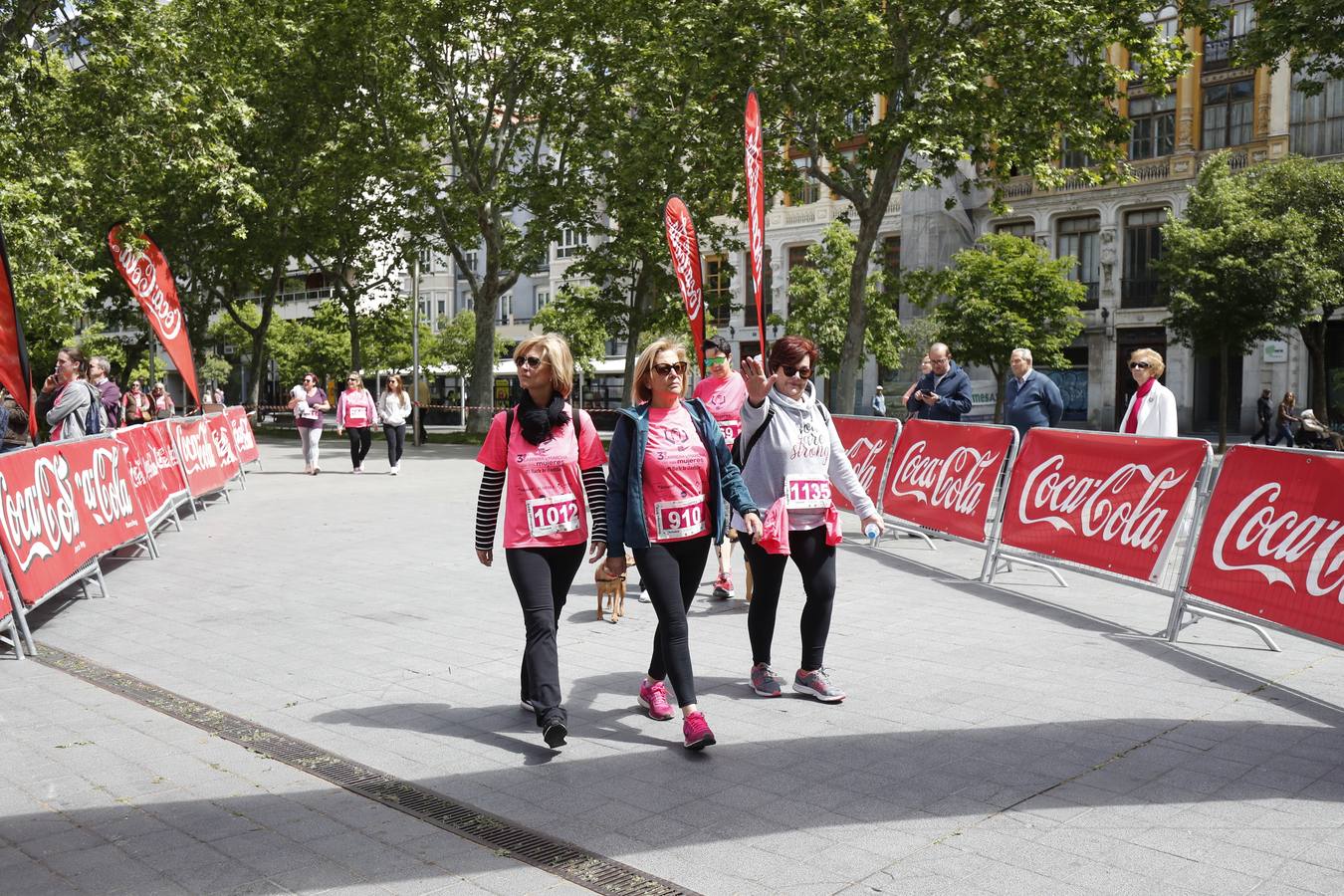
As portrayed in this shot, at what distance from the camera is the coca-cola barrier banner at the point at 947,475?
10.3 m

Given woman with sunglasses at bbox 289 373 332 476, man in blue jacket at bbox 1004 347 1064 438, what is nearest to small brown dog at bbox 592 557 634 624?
man in blue jacket at bbox 1004 347 1064 438

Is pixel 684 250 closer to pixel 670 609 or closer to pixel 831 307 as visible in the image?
pixel 670 609

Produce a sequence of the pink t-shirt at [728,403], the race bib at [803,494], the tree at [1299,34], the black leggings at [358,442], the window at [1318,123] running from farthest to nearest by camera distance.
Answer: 1. the window at [1318,123]
2. the black leggings at [358,442]
3. the tree at [1299,34]
4. the pink t-shirt at [728,403]
5. the race bib at [803,494]

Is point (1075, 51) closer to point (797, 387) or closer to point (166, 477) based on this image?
point (166, 477)

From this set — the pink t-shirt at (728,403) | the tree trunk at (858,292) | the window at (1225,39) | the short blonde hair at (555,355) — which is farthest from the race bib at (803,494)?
the window at (1225,39)

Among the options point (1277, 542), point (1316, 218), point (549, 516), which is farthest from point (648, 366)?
point (1316, 218)

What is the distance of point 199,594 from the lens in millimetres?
9383

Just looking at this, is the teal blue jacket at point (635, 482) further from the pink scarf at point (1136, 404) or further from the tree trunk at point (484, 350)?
the tree trunk at point (484, 350)

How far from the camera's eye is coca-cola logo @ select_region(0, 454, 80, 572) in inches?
292

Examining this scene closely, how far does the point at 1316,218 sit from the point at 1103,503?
29278 mm

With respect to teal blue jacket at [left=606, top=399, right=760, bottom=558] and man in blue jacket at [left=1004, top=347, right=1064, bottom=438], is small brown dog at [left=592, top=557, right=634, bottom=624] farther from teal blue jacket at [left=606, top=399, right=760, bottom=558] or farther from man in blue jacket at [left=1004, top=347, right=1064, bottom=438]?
man in blue jacket at [left=1004, top=347, right=1064, bottom=438]

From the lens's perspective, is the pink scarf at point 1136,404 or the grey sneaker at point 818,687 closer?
the grey sneaker at point 818,687

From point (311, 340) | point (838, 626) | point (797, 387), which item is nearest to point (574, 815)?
point (797, 387)

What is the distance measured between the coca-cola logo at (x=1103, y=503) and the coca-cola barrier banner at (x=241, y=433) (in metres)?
13.1
